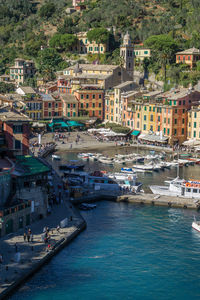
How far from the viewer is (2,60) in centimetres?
16312

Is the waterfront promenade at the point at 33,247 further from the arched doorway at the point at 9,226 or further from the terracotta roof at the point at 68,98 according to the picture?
the terracotta roof at the point at 68,98

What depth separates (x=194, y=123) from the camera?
101 m

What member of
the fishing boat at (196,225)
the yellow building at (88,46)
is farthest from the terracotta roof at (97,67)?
the fishing boat at (196,225)

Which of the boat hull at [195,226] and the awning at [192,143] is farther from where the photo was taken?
the awning at [192,143]

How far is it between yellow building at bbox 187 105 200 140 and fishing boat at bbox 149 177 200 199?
35.4m

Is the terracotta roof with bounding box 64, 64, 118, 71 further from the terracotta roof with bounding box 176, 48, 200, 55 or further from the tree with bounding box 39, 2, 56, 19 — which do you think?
the tree with bounding box 39, 2, 56, 19

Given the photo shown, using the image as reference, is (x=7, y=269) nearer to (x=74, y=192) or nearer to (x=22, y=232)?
(x=22, y=232)

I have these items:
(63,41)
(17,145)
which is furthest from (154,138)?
(63,41)

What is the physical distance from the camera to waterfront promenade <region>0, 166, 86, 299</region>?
40.2m

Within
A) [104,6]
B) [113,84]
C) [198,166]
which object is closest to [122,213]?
[198,166]

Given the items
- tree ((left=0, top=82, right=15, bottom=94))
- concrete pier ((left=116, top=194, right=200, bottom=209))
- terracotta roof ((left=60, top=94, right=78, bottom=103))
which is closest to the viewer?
concrete pier ((left=116, top=194, right=200, bottom=209))

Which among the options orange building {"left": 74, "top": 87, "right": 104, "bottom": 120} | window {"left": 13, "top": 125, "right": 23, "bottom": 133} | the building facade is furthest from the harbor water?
the building facade

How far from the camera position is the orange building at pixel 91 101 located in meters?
121

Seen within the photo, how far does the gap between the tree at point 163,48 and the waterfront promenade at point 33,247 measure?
76.1 meters
